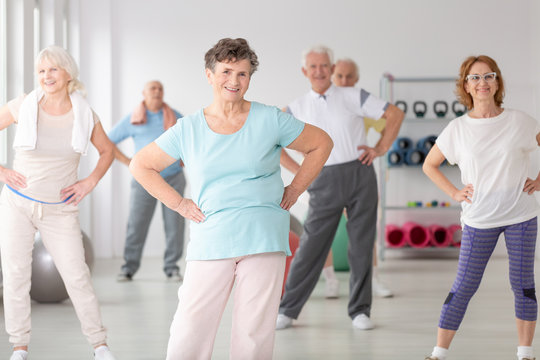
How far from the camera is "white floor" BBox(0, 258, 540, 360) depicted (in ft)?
11.1

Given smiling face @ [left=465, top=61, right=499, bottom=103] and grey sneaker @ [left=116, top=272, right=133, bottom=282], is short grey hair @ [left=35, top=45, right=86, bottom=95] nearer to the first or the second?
smiling face @ [left=465, top=61, right=499, bottom=103]

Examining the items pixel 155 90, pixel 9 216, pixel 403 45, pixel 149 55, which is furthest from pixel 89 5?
pixel 9 216

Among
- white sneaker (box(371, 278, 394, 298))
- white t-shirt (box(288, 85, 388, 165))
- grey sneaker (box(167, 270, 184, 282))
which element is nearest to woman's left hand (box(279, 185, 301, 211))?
white t-shirt (box(288, 85, 388, 165))

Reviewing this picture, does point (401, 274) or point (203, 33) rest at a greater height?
point (203, 33)

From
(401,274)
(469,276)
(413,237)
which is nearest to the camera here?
(469,276)

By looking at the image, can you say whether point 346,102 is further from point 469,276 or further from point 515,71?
point 515,71

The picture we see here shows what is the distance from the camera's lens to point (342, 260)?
6.23 metres

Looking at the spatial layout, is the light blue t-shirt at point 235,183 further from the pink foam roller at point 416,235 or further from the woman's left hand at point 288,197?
the pink foam roller at point 416,235

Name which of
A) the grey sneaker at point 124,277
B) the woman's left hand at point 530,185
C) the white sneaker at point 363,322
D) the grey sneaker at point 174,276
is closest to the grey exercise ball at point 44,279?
the grey sneaker at point 124,277

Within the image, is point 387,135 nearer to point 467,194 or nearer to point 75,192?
point 467,194

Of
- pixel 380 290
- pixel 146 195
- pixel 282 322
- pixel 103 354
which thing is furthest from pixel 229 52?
pixel 146 195

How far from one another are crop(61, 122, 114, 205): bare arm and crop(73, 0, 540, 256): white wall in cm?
426

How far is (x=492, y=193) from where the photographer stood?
9.34ft

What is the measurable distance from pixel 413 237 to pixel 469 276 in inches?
170
